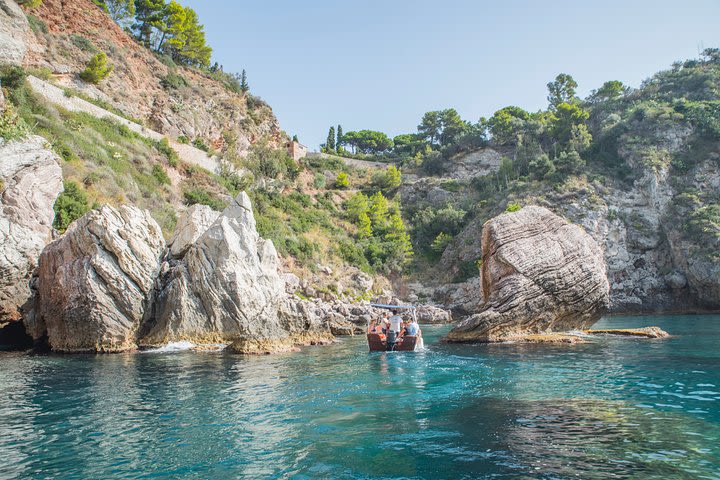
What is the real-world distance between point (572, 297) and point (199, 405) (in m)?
19.2

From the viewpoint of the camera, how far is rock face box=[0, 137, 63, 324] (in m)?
19.9

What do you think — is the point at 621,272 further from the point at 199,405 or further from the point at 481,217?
the point at 199,405

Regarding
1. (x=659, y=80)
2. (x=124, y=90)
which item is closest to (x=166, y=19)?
(x=124, y=90)

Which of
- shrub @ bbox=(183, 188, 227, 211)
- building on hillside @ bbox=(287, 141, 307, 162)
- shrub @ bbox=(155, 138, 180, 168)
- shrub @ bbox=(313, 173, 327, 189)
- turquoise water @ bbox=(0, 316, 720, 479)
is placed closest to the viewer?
turquoise water @ bbox=(0, 316, 720, 479)

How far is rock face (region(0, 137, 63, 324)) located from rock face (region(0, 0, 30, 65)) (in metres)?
15.1

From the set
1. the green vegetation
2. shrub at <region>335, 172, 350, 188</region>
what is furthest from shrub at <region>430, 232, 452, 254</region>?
shrub at <region>335, 172, 350, 188</region>

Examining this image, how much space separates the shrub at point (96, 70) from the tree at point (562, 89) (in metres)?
70.9

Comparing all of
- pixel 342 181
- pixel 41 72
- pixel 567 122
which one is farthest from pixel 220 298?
pixel 567 122

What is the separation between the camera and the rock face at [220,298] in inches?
798

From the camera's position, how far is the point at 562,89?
81000 millimetres

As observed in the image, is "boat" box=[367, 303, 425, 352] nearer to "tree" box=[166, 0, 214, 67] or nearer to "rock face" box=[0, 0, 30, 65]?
"rock face" box=[0, 0, 30, 65]

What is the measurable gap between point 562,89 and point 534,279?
7199 cm

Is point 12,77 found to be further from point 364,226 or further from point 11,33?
point 364,226

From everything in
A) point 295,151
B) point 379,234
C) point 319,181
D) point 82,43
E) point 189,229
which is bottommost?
point 189,229
